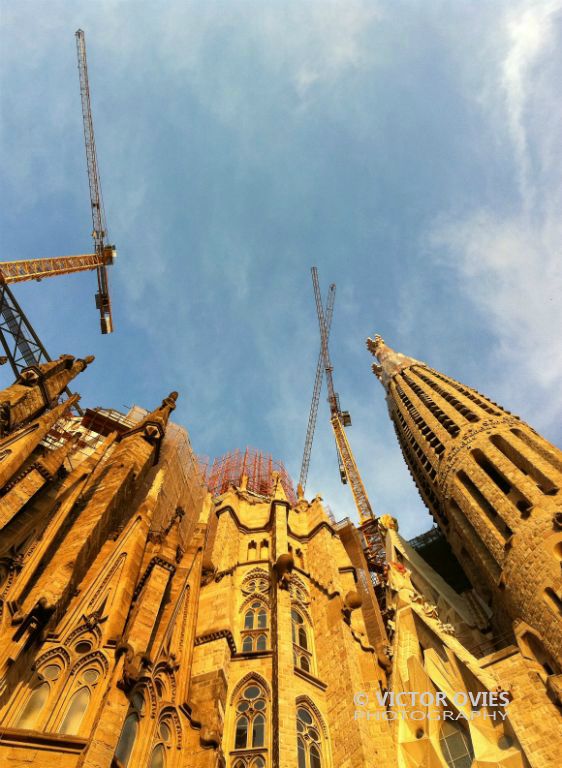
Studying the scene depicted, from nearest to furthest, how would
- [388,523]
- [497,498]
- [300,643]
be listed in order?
[300,643] < [497,498] < [388,523]

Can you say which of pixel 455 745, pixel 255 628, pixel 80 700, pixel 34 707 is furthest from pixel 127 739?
pixel 455 745

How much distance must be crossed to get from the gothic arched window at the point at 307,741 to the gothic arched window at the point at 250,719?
1.00 meters

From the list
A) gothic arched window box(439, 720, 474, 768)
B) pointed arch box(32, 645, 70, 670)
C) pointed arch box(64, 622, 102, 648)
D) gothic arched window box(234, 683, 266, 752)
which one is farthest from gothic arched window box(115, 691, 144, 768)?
gothic arched window box(439, 720, 474, 768)

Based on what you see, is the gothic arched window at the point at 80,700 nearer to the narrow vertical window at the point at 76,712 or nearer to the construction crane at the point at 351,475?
the narrow vertical window at the point at 76,712

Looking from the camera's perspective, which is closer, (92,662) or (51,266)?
(92,662)

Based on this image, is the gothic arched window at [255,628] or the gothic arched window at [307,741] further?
the gothic arched window at [255,628]

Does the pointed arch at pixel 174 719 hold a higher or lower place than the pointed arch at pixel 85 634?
lower

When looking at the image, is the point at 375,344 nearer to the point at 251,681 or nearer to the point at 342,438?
the point at 342,438

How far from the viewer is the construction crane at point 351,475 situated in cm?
3394

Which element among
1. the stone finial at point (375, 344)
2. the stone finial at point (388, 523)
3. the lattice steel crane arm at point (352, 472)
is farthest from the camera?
the stone finial at point (375, 344)

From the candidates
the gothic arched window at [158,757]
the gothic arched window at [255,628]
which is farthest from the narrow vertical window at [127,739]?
the gothic arched window at [255,628]

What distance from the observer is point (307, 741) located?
14.0 meters

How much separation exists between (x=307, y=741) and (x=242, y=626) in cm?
459

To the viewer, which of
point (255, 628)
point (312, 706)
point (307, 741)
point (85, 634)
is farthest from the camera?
point (255, 628)
